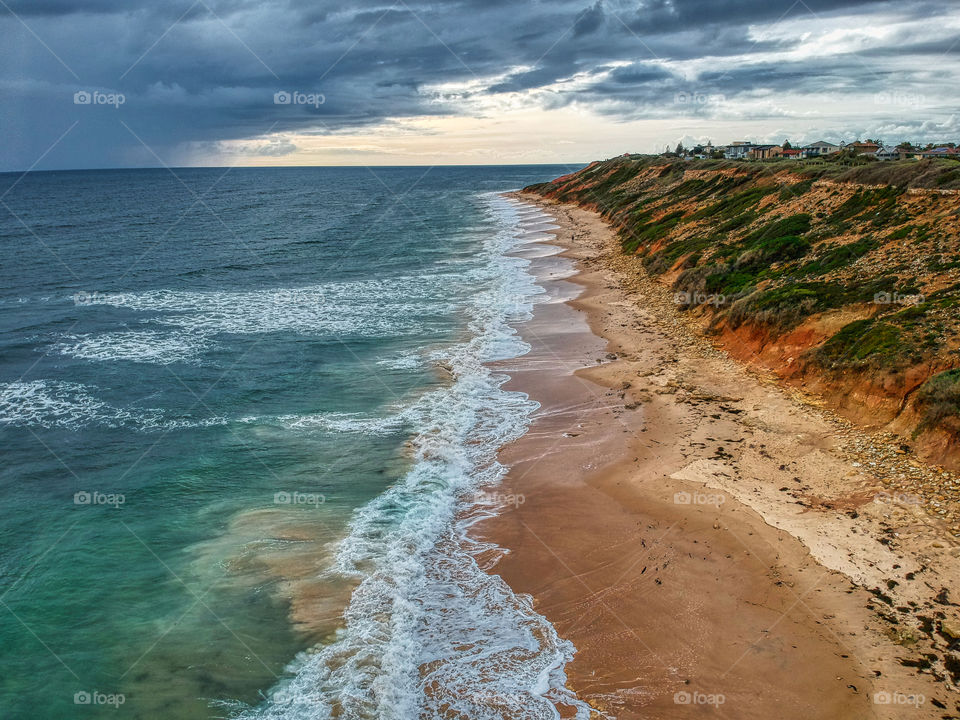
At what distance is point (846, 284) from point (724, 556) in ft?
48.2

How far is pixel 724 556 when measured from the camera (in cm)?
1216

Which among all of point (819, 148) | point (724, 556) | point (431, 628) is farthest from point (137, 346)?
point (819, 148)

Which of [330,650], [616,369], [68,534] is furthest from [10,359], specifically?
[616,369]

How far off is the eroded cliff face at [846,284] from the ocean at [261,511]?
29.6ft

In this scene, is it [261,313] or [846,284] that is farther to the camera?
[261,313]

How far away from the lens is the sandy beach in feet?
30.1

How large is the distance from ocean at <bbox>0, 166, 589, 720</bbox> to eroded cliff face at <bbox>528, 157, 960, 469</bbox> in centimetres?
902

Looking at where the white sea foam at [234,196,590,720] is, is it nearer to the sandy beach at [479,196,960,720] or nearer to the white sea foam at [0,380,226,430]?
the sandy beach at [479,196,960,720]

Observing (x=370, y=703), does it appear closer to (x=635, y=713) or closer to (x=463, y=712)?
(x=463, y=712)

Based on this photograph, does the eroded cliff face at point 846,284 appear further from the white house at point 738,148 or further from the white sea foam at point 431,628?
the white house at point 738,148

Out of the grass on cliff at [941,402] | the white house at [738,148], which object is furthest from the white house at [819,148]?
the grass on cliff at [941,402]

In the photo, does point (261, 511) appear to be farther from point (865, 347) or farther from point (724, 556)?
point (865, 347)

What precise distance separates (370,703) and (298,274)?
39.1m

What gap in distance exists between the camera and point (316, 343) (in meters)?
28.0
